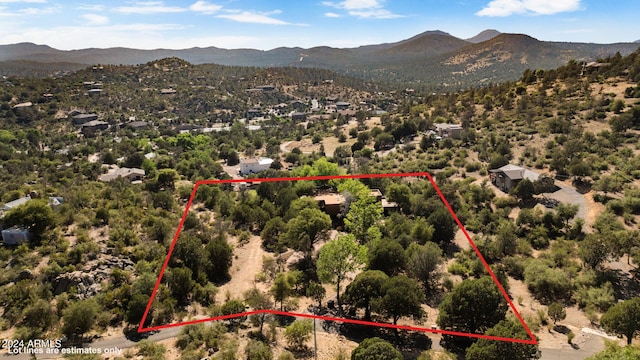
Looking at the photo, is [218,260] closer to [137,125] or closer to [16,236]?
[16,236]

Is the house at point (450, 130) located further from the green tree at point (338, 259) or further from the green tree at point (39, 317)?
the green tree at point (39, 317)

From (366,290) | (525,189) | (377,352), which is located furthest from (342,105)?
(377,352)

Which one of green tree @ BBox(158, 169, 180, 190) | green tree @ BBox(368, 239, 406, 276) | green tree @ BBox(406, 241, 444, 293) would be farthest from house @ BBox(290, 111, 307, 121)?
green tree @ BBox(406, 241, 444, 293)

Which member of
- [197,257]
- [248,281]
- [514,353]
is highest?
[514,353]

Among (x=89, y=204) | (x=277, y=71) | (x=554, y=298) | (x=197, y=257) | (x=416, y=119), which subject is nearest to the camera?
(x=554, y=298)

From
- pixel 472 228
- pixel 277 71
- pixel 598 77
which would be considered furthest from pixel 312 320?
pixel 277 71

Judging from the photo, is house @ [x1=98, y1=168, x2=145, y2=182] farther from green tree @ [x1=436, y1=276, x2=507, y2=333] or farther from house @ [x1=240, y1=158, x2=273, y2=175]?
green tree @ [x1=436, y1=276, x2=507, y2=333]

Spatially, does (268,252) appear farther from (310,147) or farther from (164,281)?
(310,147)
